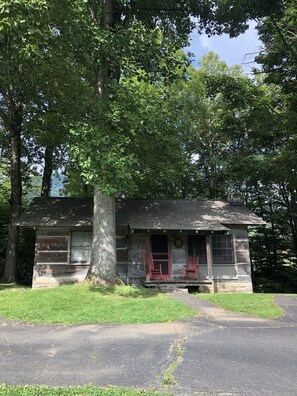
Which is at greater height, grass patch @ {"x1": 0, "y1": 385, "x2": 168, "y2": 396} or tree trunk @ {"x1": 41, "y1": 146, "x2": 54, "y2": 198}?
tree trunk @ {"x1": 41, "y1": 146, "x2": 54, "y2": 198}

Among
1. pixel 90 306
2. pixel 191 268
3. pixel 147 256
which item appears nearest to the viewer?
pixel 90 306

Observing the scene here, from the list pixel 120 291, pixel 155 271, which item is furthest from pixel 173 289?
pixel 120 291

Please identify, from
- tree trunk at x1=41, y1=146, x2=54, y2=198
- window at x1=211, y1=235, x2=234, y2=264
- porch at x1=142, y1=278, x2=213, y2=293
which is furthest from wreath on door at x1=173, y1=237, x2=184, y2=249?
tree trunk at x1=41, y1=146, x2=54, y2=198

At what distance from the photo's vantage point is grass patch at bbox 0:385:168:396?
4.16 metres

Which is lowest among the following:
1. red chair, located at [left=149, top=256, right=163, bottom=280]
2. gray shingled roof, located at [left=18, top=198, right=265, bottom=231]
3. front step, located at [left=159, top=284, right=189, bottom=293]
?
front step, located at [left=159, top=284, right=189, bottom=293]

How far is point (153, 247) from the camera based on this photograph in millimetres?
16781

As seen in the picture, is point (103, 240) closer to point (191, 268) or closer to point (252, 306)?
point (191, 268)

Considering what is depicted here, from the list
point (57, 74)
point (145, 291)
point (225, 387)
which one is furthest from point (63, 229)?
point (225, 387)

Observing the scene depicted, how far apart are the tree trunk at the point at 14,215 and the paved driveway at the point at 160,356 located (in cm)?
947

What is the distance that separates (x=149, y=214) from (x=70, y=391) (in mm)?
13403

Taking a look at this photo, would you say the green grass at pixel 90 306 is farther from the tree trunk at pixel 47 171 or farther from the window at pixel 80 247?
the tree trunk at pixel 47 171

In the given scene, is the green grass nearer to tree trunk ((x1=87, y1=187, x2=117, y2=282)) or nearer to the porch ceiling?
tree trunk ((x1=87, y1=187, x2=117, y2=282))

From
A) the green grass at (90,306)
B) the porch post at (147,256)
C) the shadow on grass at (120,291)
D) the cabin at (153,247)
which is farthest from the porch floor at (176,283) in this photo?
the green grass at (90,306)

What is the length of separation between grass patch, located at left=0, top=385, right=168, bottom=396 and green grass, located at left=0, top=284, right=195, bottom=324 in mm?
4052
